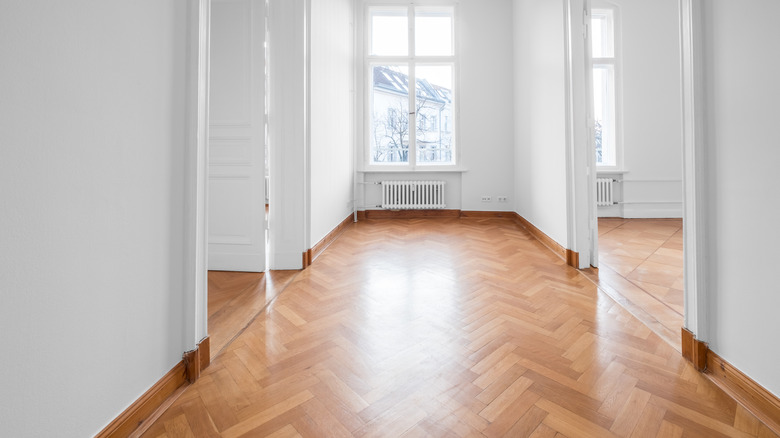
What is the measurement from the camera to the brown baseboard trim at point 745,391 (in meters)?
1.00

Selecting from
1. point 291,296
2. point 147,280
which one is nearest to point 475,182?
point 291,296

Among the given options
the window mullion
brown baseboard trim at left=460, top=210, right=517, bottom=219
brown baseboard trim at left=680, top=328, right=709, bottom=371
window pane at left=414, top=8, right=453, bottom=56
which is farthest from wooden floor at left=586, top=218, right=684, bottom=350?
window pane at left=414, top=8, right=453, bottom=56

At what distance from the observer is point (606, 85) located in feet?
17.3

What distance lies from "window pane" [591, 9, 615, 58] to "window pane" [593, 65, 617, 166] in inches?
8.7

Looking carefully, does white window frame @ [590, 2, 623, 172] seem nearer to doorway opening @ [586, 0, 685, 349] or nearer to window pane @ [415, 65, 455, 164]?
doorway opening @ [586, 0, 685, 349]

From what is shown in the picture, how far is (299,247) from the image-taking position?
2711 millimetres

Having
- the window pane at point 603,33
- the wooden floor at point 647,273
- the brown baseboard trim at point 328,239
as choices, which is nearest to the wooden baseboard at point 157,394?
the brown baseboard trim at point 328,239

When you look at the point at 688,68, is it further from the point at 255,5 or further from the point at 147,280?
the point at 255,5

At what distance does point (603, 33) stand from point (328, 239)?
16.7 feet

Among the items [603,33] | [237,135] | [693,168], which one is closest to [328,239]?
[237,135]

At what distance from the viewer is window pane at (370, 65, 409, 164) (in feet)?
18.3

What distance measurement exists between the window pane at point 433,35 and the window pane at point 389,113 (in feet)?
1.42

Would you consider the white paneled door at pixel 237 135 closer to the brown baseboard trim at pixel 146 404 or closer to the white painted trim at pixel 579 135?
the brown baseboard trim at pixel 146 404

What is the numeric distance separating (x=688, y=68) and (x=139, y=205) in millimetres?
1918
